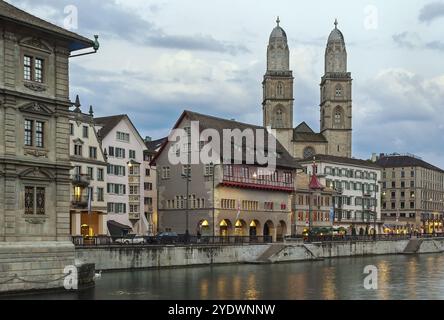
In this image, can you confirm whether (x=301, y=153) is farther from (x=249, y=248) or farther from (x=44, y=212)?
(x=44, y=212)

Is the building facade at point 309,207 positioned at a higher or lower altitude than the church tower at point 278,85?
lower

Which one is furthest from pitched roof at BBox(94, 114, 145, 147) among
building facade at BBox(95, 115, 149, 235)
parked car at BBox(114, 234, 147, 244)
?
parked car at BBox(114, 234, 147, 244)

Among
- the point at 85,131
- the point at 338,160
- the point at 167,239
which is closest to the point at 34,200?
the point at 167,239

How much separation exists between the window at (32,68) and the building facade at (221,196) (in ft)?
160

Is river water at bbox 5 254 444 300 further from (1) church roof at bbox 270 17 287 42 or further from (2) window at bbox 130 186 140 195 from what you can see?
(1) church roof at bbox 270 17 287 42

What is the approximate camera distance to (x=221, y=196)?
327 feet

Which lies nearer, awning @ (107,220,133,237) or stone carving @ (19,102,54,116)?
stone carving @ (19,102,54,116)

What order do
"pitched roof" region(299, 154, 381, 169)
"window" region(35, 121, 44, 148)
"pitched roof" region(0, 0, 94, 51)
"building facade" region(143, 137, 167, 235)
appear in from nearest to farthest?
"pitched roof" region(0, 0, 94, 51), "window" region(35, 121, 44, 148), "building facade" region(143, 137, 167, 235), "pitched roof" region(299, 154, 381, 169)

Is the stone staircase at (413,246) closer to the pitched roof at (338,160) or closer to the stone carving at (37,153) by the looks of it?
the pitched roof at (338,160)

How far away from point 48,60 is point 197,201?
5414 cm

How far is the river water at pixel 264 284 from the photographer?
50.9 metres

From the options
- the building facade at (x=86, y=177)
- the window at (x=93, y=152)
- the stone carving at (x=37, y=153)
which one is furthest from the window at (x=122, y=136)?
the stone carving at (x=37, y=153)

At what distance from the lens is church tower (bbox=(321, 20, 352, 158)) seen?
174m

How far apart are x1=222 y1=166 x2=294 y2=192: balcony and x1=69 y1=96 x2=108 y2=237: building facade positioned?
1660 centimetres
